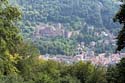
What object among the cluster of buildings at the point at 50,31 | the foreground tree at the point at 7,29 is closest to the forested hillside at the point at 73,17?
the cluster of buildings at the point at 50,31

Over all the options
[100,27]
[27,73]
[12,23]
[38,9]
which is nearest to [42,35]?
[100,27]

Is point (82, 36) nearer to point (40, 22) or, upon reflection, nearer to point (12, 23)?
point (40, 22)

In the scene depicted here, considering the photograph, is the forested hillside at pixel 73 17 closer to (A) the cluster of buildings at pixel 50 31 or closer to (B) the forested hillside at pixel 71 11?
(B) the forested hillside at pixel 71 11

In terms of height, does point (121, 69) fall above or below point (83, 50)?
above

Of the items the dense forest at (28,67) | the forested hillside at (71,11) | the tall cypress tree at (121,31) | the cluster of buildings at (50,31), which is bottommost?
the cluster of buildings at (50,31)

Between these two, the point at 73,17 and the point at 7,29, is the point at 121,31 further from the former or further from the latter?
the point at 73,17

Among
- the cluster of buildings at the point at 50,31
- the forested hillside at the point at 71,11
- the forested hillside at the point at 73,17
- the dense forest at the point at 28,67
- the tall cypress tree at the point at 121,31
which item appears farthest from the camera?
the forested hillside at the point at 71,11
